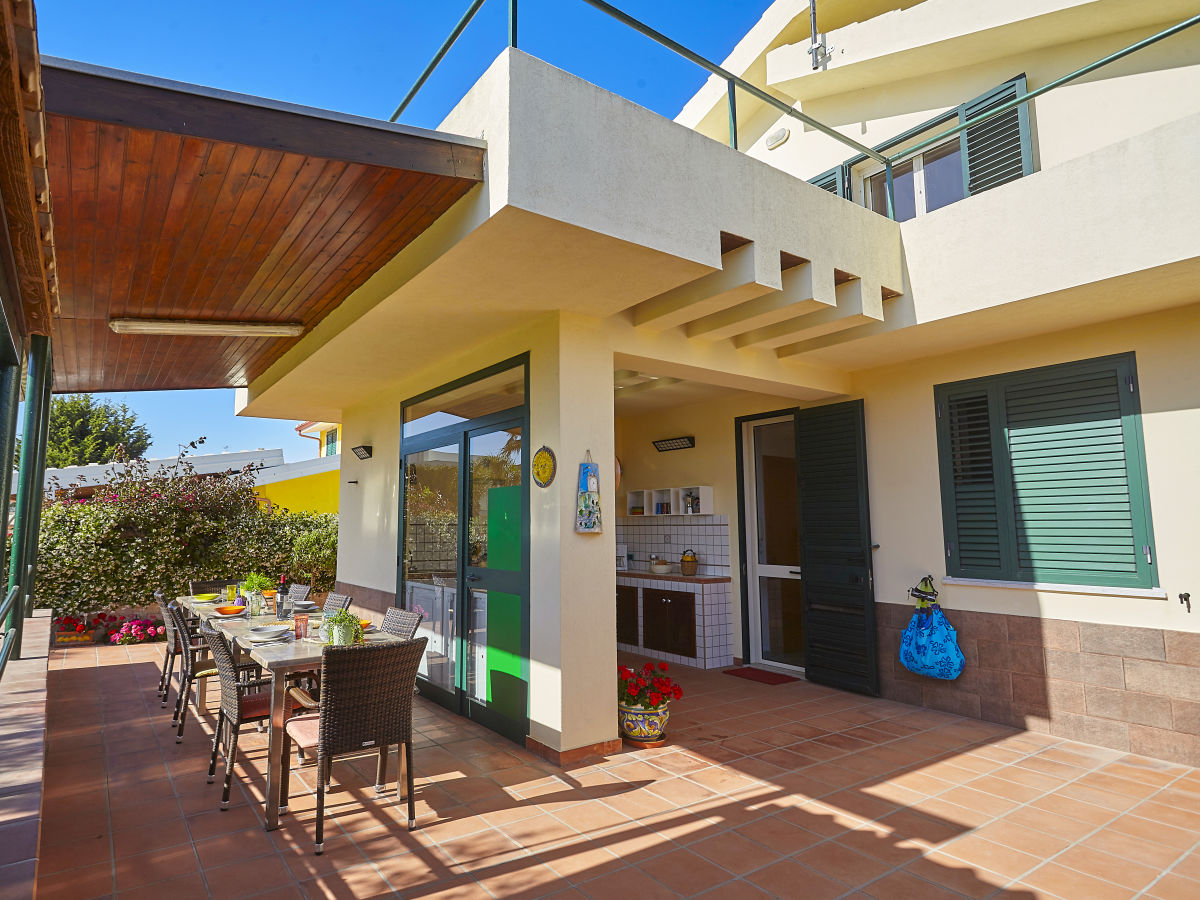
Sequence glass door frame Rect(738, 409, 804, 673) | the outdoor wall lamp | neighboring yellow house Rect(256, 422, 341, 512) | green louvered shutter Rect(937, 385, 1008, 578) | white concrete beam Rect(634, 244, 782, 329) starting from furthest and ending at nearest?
neighboring yellow house Rect(256, 422, 341, 512), the outdoor wall lamp, glass door frame Rect(738, 409, 804, 673), green louvered shutter Rect(937, 385, 1008, 578), white concrete beam Rect(634, 244, 782, 329)

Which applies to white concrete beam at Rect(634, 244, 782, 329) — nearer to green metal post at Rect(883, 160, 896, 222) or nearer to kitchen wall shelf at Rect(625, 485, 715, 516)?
green metal post at Rect(883, 160, 896, 222)

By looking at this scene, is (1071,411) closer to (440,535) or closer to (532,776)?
(532,776)

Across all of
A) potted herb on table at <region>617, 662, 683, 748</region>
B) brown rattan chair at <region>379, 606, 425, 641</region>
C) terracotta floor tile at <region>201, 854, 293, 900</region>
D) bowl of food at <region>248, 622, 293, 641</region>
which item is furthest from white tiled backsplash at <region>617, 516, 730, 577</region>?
terracotta floor tile at <region>201, 854, 293, 900</region>

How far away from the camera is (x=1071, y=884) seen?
2.75 metres

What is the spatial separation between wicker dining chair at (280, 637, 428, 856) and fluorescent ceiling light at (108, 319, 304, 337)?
Answer: 283cm

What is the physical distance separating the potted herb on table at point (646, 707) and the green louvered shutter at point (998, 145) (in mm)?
4149

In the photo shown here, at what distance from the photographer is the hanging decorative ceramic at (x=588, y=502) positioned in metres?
4.29

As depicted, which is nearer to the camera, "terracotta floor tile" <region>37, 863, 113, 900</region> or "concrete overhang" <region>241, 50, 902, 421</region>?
"terracotta floor tile" <region>37, 863, 113, 900</region>

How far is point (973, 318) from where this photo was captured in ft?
14.6

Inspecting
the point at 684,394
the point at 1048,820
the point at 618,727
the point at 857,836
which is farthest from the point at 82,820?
the point at 684,394

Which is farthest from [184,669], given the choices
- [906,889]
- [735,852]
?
[906,889]

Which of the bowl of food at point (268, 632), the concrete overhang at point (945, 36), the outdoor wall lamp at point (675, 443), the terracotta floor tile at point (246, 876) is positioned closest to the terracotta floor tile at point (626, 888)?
the terracotta floor tile at point (246, 876)

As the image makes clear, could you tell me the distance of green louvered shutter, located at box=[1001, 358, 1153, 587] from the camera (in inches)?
174

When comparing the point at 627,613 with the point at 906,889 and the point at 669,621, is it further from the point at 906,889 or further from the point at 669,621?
the point at 906,889
